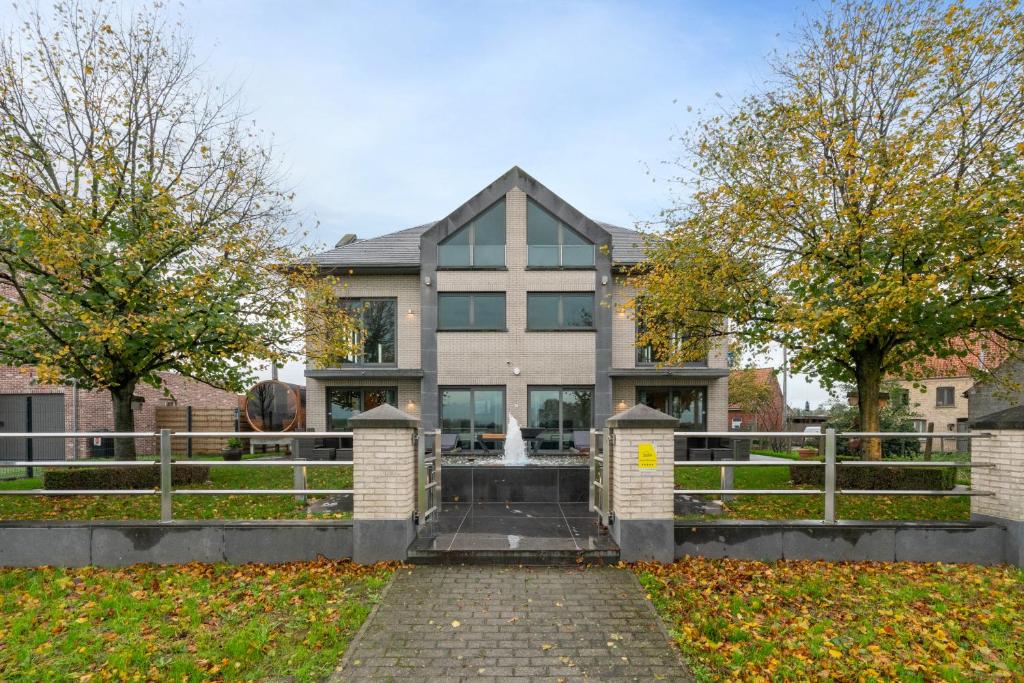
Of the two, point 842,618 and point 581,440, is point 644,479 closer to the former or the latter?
point 842,618

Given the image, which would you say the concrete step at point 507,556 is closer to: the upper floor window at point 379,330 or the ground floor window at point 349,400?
the ground floor window at point 349,400

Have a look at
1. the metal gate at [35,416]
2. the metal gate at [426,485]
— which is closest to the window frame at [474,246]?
the metal gate at [426,485]

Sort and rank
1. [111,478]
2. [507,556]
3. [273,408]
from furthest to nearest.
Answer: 1. [273,408]
2. [111,478]
3. [507,556]

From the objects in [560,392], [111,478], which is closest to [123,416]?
[111,478]

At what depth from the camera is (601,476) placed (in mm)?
7391

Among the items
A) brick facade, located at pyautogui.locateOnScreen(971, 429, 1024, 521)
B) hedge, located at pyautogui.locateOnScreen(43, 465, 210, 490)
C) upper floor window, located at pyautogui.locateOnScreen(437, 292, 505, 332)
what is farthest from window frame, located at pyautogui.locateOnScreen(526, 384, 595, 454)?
brick facade, located at pyautogui.locateOnScreen(971, 429, 1024, 521)

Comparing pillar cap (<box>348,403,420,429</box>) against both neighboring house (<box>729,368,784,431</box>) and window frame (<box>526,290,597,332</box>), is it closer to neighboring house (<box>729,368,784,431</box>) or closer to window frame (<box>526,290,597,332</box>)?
window frame (<box>526,290,597,332</box>)

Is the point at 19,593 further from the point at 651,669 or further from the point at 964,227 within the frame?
the point at 964,227

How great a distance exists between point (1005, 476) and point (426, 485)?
7352mm

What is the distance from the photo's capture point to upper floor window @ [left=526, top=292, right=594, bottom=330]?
1741cm

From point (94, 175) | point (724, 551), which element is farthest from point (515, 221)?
point (724, 551)

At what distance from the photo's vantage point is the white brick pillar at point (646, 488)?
6336mm

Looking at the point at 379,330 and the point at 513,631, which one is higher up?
the point at 379,330

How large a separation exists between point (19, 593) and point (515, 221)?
1452cm
